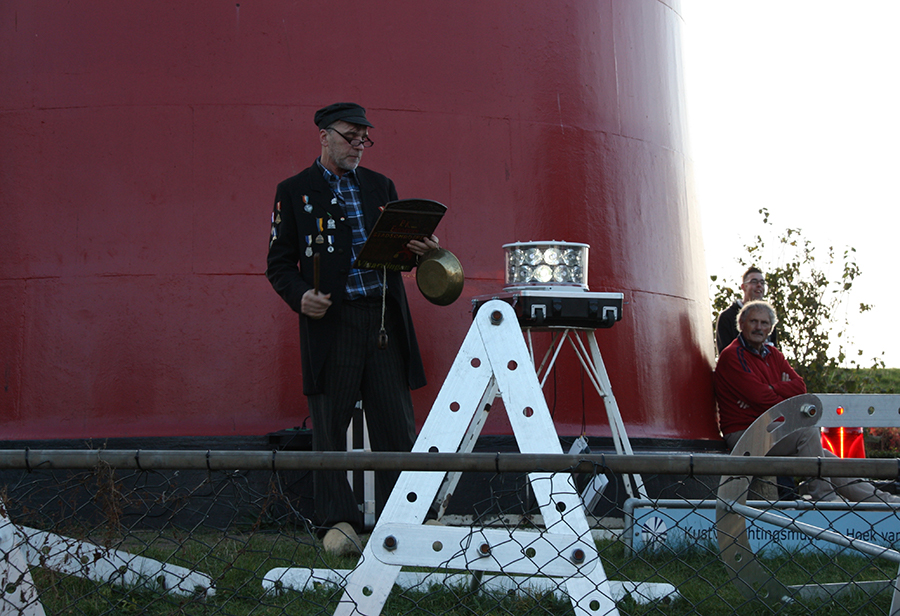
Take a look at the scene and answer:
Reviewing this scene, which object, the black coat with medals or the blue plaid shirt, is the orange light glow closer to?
the black coat with medals

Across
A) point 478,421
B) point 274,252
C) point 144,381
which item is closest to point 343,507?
point 478,421

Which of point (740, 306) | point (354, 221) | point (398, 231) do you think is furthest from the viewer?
point (740, 306)

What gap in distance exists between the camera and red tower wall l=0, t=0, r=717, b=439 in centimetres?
492

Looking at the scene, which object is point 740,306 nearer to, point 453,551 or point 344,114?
point 344,114

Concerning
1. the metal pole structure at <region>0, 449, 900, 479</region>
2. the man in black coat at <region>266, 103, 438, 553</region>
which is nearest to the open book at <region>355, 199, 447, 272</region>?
the man in black coat at <region>266, 103, 438, 553</region>

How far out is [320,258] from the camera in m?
3.79

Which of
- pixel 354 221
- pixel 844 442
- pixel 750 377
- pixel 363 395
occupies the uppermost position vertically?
pixel 354 221

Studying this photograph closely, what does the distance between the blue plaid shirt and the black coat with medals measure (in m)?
0.03

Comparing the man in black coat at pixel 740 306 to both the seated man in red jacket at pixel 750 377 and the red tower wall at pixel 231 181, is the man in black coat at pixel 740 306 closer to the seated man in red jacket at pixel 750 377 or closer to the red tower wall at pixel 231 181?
the seated man in red jacket at pixel 750 377

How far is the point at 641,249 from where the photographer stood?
577cm

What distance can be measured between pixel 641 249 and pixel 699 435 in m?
1.28

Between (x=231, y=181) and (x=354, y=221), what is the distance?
144 centimetres

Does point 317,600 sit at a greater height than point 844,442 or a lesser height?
greater

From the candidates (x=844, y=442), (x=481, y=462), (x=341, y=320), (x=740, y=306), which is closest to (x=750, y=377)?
(x=844, y=442)
